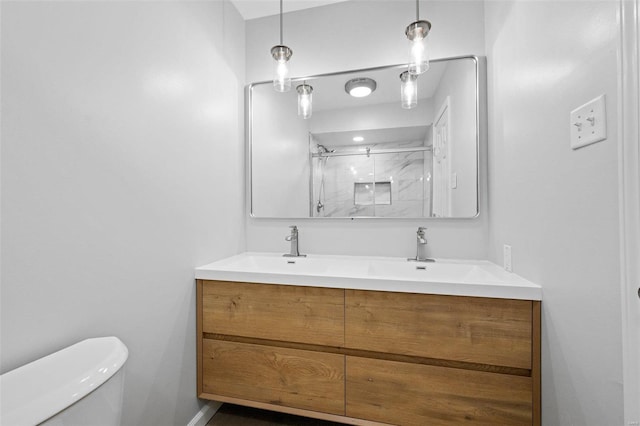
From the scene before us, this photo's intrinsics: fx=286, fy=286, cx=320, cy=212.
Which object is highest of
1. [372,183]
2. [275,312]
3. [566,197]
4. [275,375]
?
[372,183]

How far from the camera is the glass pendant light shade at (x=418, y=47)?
55.5 inches

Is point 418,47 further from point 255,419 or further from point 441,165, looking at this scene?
point 255,419

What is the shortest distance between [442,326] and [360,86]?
1.40m

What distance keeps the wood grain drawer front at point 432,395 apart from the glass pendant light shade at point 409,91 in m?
1.36

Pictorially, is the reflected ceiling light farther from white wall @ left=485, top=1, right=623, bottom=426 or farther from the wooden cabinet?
the wooden cabinet

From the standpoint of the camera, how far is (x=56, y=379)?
27.9 inches

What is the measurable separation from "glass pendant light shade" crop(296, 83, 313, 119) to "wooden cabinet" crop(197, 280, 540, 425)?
1.13 m

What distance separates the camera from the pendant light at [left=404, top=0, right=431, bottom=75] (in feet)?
4.63

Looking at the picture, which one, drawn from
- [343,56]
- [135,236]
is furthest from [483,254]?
[135,236]

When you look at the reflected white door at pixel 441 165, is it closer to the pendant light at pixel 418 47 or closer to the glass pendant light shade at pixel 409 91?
the glass pendant light shade at pixel 409 91

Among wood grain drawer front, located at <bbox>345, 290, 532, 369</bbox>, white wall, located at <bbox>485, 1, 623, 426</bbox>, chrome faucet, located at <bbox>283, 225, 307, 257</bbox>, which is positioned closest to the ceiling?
white wall, located at <bbox>485, 1, 623, 426</bbox>

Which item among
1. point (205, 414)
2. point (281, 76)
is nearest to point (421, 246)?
point (281, 76)

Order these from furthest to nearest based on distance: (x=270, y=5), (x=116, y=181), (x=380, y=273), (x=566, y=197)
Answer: (x=270, y=5) → (x=380, y=273) → (x=116, y=181) → (x=566, y=197)

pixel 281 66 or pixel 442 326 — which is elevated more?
pixel 281 66
